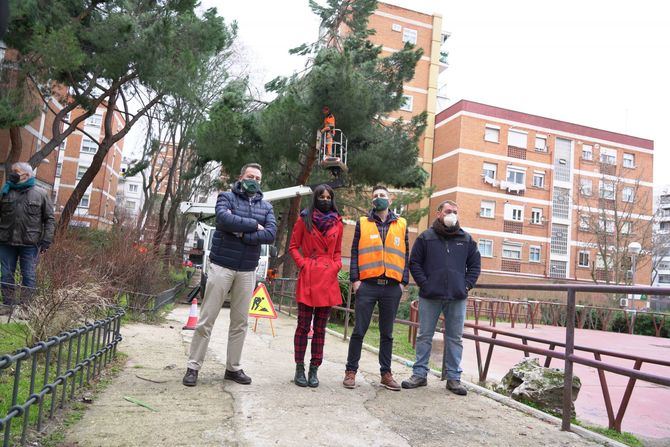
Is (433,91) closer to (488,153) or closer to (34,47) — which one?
(488,153)

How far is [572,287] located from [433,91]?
3849cm

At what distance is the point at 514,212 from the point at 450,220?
36603 millimetres

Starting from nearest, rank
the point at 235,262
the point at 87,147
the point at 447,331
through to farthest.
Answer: the point at 235,262 < the point at 447,331 < the point at 87,147

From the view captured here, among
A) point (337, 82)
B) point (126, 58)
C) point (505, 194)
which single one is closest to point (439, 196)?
point (505, 194)

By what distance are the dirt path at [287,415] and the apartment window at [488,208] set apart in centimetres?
3478

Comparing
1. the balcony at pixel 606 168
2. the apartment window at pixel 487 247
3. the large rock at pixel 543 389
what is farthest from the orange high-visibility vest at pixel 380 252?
the apartment window at pixel 487 247

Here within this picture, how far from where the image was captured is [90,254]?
7.53 metres

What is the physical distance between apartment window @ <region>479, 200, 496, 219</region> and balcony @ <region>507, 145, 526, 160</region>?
3961 millimetres

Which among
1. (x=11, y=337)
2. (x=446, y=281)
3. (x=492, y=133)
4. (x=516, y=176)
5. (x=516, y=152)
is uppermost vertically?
(x=492, y=133)

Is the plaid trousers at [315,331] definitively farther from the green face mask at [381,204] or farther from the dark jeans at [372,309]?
the green face mask at [381,204]

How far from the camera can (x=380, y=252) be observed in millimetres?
4676

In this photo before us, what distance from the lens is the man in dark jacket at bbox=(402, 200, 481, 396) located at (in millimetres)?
4742

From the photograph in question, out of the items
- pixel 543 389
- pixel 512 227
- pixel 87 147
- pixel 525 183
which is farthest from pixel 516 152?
pixel 87 147

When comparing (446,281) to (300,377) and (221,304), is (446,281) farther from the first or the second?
(221,304)
